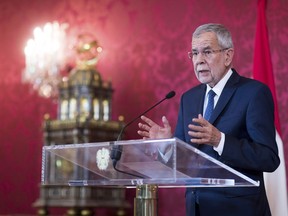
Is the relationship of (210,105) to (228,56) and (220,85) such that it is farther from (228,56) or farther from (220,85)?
(228,56)

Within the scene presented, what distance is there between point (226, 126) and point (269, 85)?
2113 mm

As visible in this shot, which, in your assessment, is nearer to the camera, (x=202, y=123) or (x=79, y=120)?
(x=202, y=123)

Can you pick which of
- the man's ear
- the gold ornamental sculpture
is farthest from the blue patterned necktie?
the gold ornamental sculpture

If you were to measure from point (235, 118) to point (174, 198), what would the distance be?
3145 mm

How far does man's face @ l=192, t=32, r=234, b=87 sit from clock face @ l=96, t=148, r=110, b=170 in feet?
2.00

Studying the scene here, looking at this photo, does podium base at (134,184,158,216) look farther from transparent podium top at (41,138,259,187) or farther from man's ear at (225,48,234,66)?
man's ear at (225,48,234,66)

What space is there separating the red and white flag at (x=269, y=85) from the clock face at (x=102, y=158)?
2120 mm

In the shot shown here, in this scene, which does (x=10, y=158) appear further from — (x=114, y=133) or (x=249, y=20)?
(x=249, y=20)

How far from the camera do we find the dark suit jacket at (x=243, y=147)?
2.09 m

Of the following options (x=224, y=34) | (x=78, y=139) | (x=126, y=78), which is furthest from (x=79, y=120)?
(x=224, y=34)

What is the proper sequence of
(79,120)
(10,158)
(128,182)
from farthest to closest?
(10,158), (79,120), (128,182)

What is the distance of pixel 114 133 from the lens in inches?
214

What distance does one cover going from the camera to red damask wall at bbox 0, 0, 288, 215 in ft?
16.4

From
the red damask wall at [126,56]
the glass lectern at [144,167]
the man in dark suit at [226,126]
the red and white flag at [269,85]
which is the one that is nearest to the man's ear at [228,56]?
the man in dark suit at [226,126]
